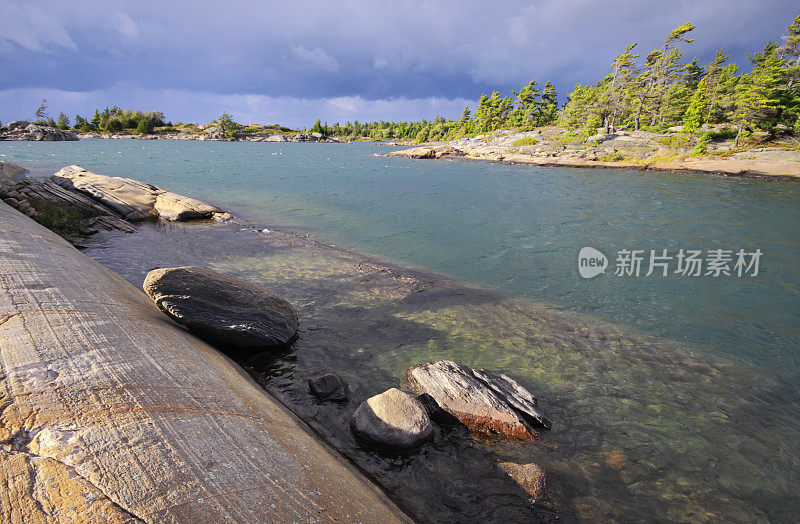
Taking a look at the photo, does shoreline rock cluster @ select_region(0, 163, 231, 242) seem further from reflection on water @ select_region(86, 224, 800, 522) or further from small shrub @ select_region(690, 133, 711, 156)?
small shrub @ select_region(690, 133, 711, 156)

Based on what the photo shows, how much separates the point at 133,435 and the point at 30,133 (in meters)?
181

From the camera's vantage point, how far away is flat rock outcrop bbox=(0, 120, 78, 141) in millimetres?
122919

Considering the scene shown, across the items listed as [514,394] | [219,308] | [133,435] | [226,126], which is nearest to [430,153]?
[219,308]

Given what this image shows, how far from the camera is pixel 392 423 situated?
548 centimetres

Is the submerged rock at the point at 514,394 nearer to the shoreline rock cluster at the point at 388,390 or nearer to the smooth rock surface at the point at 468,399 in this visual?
the shoreline rock cluster at the point at 388,390

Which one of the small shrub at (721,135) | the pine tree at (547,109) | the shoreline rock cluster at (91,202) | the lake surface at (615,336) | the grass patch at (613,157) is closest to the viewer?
the lake surface at (615,336)

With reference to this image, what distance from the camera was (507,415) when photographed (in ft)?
19.2

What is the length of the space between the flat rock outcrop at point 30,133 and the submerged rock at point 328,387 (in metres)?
175

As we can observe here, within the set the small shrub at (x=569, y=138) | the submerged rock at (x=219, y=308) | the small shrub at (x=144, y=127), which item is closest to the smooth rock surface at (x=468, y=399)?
the submerged rock at (x=219, y=308)

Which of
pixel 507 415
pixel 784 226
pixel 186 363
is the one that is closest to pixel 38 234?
pixel 186 363

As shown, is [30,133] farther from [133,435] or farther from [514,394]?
[514,394]

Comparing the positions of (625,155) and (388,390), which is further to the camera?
(625,155)

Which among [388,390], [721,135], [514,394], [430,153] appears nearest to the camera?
[388,390]

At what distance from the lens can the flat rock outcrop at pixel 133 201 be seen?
19.0 meters
